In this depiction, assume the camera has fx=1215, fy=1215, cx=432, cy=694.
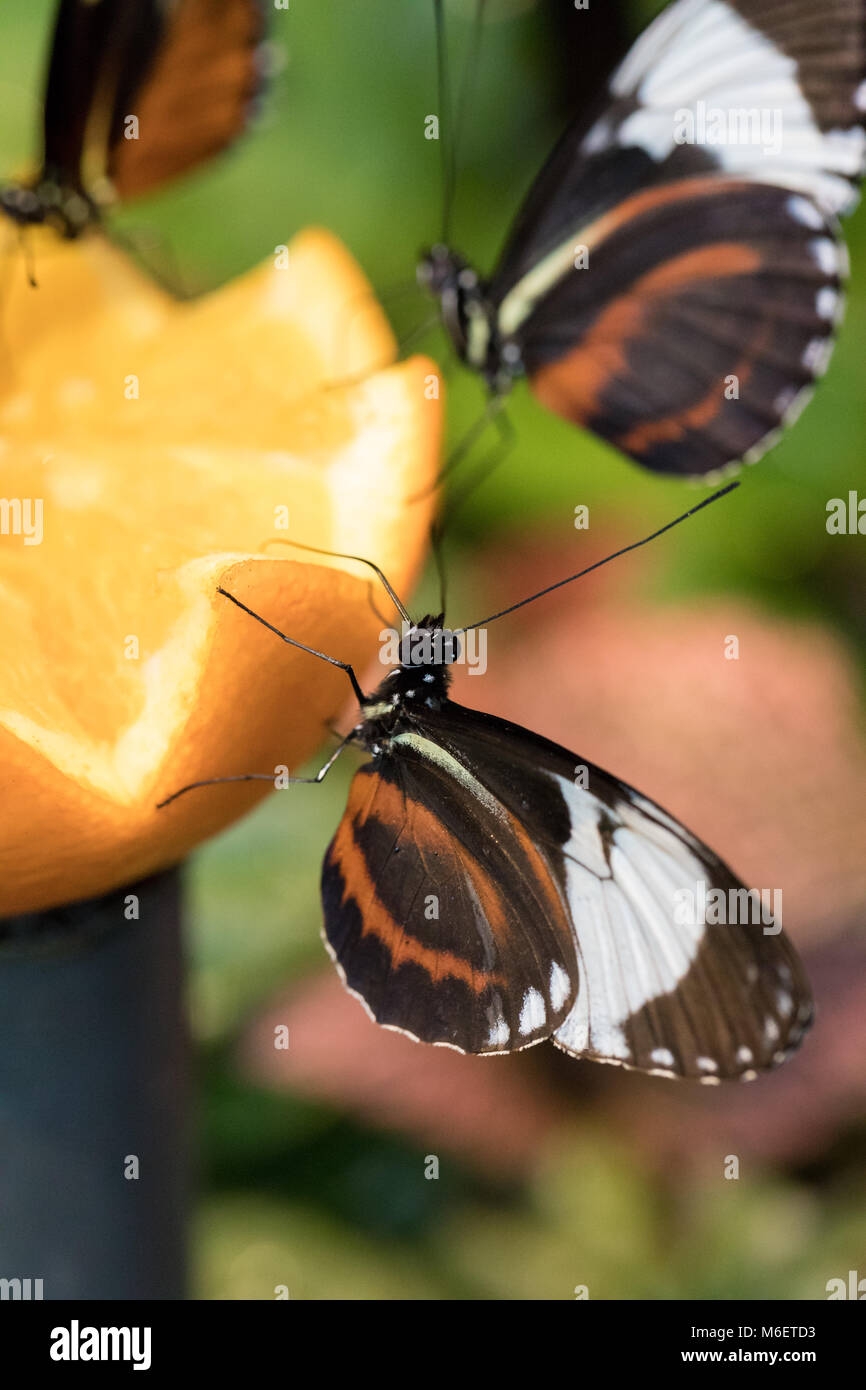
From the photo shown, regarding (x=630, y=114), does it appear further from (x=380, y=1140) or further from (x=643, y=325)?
(x=380, y=1140)

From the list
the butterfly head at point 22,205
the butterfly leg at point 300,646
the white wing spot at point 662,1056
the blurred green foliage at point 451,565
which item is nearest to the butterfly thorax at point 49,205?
the butterfly head at point 22,205

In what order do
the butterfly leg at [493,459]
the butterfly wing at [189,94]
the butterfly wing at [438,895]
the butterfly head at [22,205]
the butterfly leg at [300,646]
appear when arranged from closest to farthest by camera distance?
the butterfly leg at [300,646] < the butterfly wing at [438,895] < the butterfly head at [22,205] < the butterfly wing at [189,94] < the butterfly leg at [493,459]

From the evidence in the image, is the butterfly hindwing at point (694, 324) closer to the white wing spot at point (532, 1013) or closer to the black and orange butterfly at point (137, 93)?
the black and orange butterfly at point (137, 93)

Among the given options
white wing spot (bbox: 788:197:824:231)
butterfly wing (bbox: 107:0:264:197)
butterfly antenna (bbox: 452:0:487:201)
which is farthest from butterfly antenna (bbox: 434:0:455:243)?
white wing spot (bbox: 788:197:824:231)

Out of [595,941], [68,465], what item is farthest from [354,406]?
[595,941]

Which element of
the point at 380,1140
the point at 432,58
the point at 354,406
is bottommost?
the point at 380,1140

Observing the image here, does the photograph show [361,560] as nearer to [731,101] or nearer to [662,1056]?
[662,1056]

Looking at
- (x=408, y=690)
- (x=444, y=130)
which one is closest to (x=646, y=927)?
(x=408, y=690)
